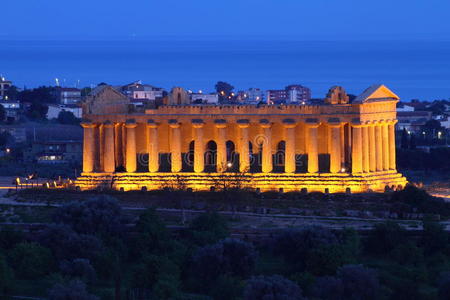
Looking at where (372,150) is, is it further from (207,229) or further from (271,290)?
(271,290)

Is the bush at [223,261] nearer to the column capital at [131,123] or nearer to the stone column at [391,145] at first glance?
the column capital at [131,123]

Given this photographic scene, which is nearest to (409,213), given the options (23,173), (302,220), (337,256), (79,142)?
(302,220)

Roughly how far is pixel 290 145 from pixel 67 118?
64266mm

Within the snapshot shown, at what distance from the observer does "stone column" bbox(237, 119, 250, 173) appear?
3698 inches

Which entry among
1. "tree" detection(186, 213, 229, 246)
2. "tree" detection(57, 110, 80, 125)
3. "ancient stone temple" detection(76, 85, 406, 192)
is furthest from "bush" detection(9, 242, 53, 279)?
"tree" detection(57, 110, 80, 125)

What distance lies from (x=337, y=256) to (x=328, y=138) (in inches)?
697

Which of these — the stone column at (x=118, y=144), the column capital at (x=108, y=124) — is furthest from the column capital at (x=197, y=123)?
the stone column at (x=118, y=144)

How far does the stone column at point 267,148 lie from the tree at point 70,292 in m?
24.1

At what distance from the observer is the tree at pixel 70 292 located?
70438mm

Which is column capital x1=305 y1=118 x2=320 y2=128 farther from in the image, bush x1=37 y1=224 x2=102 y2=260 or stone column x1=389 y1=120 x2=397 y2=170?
bush x1=37 y1=224 x2=102 y2=260

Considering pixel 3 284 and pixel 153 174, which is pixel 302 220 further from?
pixel 3 284

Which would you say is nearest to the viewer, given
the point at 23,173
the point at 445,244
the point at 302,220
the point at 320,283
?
the point at 320,283

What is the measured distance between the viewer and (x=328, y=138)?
308ft

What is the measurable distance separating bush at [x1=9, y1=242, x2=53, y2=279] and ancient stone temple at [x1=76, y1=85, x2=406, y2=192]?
1492 cm
